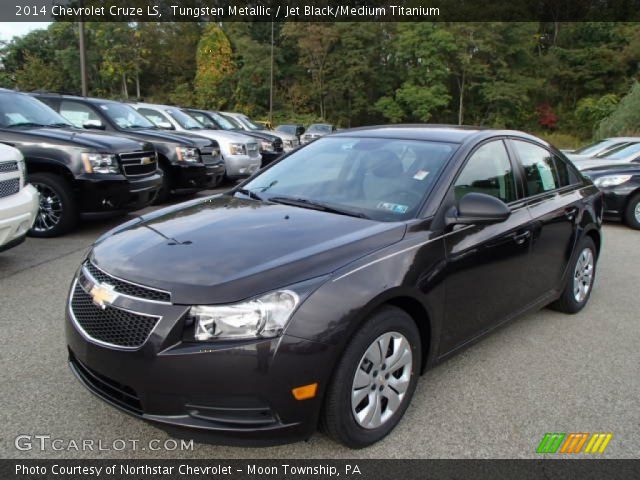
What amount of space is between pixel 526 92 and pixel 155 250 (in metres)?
47.9

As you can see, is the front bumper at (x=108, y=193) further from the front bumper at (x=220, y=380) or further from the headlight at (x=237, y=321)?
the headlight at (x=237, y=321)

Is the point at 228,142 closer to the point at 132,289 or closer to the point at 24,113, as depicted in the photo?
the point at 24,113

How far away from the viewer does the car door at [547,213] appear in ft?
12.7

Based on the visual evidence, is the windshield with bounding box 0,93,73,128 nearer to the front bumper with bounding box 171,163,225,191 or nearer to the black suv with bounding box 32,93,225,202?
the black suv with bounding box 32,93,225,202

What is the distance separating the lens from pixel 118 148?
272 inches

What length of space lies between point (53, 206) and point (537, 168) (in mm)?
5668

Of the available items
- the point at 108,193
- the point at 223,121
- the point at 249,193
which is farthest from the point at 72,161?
the point at 223,121

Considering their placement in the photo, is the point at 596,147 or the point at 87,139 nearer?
the point at 87,139

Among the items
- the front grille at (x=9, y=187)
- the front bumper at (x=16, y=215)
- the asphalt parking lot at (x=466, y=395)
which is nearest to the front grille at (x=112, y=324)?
the asphalt parking lot at (x=466, y=395)

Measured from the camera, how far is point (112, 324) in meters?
2.40

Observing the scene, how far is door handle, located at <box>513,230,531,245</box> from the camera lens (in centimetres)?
357

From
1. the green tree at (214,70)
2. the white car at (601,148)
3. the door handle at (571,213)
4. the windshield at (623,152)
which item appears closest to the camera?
the door handle at (571,213)

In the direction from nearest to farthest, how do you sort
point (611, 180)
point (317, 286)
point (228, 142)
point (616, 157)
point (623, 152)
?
point (317, 286)
point (611, 180)
point (616, 157)
point (623, 152)
point (228, 142)

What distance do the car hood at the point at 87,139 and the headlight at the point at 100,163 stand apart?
8 centimetres
